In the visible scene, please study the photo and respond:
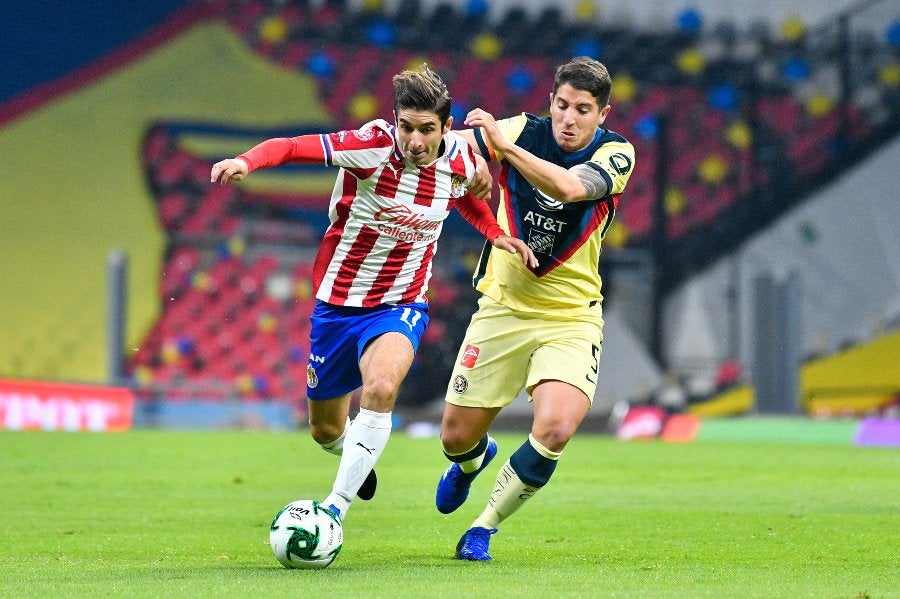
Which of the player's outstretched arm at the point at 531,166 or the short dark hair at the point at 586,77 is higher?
the short dark hair at the point at 586,77

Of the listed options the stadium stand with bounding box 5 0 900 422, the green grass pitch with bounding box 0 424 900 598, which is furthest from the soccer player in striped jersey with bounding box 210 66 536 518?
the stadium stand with bounding box 5 0 900 422

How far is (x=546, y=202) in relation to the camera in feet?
20.8

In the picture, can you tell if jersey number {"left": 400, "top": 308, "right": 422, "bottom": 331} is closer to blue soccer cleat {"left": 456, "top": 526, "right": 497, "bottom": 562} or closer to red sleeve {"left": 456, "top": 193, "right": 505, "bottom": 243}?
red sleeve {"left": 456, "top": 193, "right": 505, "bottom": 243}

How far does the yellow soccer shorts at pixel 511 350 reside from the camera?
6.31m

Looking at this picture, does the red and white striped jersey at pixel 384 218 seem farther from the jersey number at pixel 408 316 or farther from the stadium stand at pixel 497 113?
the stadium stand at pixel 497 113

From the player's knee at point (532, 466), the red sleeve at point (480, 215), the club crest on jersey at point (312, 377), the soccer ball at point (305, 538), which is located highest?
the red sleeve at point (480, 215)

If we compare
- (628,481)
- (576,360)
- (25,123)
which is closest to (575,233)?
(576,360)

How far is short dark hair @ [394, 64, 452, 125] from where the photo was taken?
5.82 meters

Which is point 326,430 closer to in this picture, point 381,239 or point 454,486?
point 454,486

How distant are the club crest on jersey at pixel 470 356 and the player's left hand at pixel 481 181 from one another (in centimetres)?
72

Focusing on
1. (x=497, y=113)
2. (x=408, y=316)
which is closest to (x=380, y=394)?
(x=408, y=316)

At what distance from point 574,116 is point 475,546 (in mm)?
1921

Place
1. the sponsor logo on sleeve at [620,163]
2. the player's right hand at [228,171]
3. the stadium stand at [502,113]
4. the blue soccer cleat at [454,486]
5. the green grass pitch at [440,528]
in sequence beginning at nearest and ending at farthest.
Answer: the green grass pitch at [440,528] → the player's right hand at [228,171] → the sponsor logo on sleeve at [620,163] → the blue soccer cleat at [454,486] → the stadium stand at [502,113]

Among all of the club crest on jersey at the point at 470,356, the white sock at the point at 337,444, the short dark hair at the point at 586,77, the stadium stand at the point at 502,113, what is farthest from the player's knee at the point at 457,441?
the stadium stand at the point at 502,113
